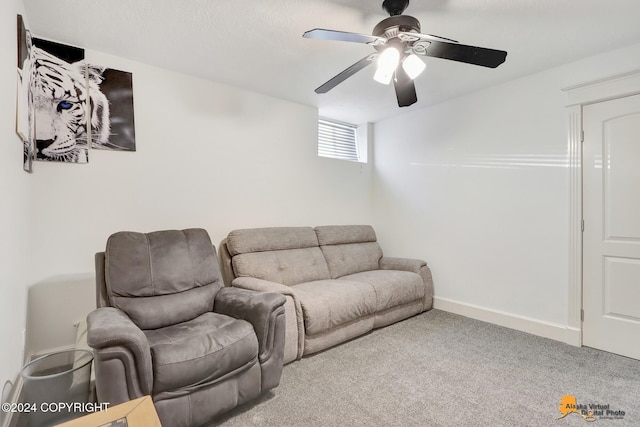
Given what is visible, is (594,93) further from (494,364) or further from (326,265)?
(326,265)

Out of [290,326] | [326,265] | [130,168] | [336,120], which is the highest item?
[336,120]

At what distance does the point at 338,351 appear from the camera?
2582mm

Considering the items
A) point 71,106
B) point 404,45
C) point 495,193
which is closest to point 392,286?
point 495,193

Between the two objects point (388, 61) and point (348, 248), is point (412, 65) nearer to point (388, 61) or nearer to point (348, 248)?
point (388, 61)

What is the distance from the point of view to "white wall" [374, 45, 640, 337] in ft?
9.12

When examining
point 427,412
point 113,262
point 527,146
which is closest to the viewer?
point 427,412

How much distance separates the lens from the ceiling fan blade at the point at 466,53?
5.75ft

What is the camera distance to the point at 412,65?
189cm

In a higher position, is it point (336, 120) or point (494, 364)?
point (336, 120)

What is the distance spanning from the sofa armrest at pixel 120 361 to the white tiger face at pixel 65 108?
1.49 meters

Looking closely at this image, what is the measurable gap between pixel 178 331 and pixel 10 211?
1.04m

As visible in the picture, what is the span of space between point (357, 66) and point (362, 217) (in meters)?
2.56

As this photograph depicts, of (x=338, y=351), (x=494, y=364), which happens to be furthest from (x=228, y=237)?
(x=494, y=364)

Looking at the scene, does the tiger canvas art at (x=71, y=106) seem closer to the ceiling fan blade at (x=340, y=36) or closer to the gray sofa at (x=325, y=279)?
the gray sofa at (x=325, y=279)
